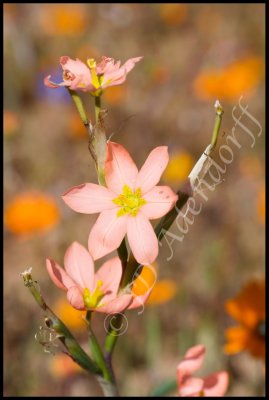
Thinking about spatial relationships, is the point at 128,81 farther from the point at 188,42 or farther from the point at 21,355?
the point at 21,355

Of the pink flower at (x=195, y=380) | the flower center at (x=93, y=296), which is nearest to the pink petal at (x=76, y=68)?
the flower center at (x=93, y=296)

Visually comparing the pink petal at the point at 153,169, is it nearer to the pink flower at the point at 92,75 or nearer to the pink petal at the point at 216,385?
the pink flower at the point at 92,75

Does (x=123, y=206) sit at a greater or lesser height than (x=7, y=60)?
lesser

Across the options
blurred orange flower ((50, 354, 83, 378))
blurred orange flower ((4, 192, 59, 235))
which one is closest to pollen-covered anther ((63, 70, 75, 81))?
blurred orange flower ((50, 354, 83, 378))

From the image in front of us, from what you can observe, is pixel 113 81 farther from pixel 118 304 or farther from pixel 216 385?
pixel 216 385

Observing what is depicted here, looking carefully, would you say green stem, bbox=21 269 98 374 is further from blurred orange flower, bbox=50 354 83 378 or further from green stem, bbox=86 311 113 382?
blurred orange flower, bbox=50 354 83 378

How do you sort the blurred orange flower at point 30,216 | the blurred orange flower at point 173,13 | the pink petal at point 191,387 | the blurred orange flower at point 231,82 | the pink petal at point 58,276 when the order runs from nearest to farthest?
1. the pink petal at point 58,276
2. the pink petal at point 191,387
3. the blurred orange flower at point 30,216
4. the blurred orange flower at point 231,82
5. the blurred orange flower at point 173,13

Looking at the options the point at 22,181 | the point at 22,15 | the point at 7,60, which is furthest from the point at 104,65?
the point at 22,15
